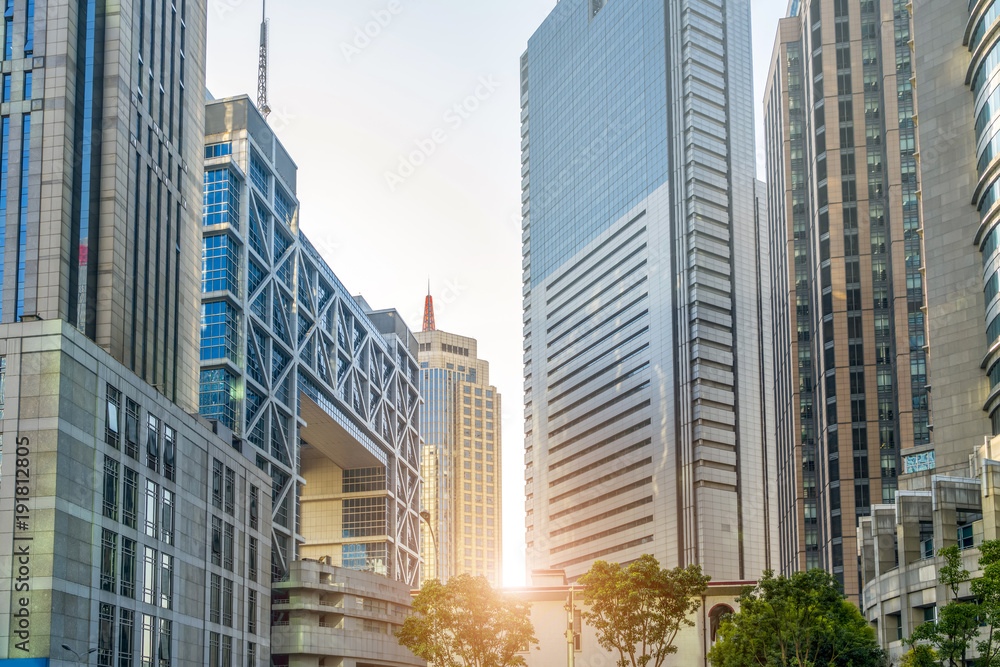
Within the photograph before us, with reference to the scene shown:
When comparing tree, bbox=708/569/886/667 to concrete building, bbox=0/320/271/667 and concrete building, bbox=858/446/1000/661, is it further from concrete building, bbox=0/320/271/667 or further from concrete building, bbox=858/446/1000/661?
concrete building, bbox=0/320/271/667

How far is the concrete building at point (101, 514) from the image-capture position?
58000 millimetres

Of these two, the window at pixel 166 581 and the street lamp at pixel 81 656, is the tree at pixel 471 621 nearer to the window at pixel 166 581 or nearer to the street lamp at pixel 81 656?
the window at pixel 166 581

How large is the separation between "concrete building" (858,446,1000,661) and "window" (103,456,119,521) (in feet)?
155

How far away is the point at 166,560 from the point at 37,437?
1724cm

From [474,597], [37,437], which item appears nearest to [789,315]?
[474,597]

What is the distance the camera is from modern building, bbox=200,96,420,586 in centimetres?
12131

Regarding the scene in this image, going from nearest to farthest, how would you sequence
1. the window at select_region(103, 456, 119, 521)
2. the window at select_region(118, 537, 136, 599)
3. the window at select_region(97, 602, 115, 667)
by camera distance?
the window at select_region(97, 602, 115, 667), the window at select_region(103, 456, 119, 521), the window at select_region(118, 537, 136, 599)

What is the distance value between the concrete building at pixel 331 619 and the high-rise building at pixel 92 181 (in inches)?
1244

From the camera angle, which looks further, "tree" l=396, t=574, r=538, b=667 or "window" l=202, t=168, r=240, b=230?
"window" l=202, t=168, r=240, b=230

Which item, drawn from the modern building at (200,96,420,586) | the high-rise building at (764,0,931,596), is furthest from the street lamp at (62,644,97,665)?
the high-rise building at (764,0,931,596)

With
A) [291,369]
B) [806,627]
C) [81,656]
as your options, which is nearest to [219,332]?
[291,369]

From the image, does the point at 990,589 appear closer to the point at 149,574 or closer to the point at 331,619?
the point at 149,574

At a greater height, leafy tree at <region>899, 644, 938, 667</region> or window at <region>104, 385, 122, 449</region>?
window at <region>104, 385, 122, 449</region>

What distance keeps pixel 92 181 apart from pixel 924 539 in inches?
2585
